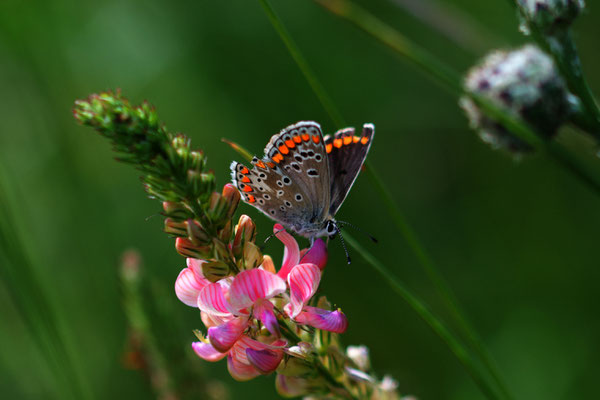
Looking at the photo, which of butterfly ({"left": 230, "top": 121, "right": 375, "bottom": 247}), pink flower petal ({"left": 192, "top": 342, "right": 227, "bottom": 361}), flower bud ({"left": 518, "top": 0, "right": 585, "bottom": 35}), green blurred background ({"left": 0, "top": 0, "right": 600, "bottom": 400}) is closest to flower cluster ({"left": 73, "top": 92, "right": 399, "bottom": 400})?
pink flower petal ({"left": 192, "top": 342, "right": 227, "bottom": 361})

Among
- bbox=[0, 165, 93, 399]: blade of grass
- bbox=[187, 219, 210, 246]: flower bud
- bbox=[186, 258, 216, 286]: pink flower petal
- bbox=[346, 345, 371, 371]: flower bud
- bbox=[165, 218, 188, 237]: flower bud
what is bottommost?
bbox=[0, 165, 93, 399]: blade of grass

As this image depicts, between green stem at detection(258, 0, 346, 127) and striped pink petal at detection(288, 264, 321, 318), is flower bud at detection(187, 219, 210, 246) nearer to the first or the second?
striped pink petal at detection(288, 264, 321, 318)

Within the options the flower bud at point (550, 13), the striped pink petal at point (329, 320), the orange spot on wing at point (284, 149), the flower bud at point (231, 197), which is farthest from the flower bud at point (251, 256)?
the flower bud at point (550, 13)

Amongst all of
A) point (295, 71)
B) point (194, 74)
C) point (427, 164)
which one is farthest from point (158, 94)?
point (427, 164)

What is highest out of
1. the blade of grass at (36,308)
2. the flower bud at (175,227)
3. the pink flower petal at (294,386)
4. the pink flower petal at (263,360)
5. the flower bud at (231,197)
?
the flower bud at (231,197)

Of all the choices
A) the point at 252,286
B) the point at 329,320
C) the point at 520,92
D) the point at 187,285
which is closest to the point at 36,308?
the point at 187,285

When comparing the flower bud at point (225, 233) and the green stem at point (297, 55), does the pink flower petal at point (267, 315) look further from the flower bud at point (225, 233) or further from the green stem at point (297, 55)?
the green stem at point (297, 55)
